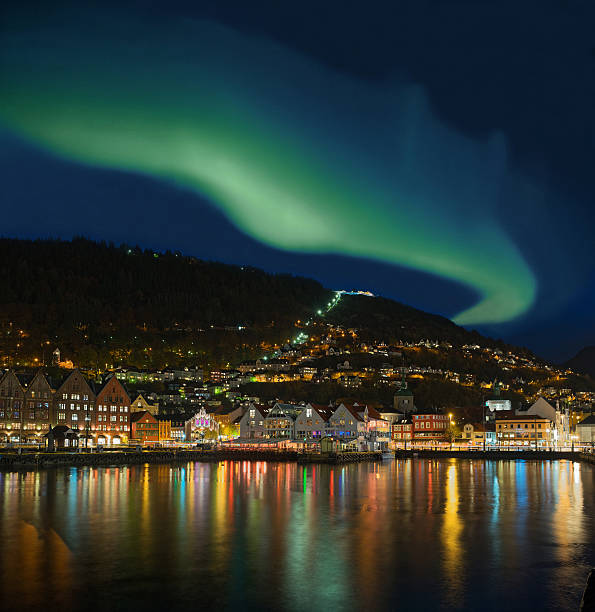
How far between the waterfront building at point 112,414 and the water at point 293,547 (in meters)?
65.6

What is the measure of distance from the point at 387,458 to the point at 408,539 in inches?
2991

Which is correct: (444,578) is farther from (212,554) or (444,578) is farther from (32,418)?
(32,418)

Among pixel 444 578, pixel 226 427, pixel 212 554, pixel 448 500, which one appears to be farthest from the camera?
→ pixel 226 427

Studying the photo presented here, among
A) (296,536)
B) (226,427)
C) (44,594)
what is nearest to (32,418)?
(226,427)

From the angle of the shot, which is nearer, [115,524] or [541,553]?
[541,553]

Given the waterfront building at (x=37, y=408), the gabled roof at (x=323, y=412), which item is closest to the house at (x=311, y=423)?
the gabled roof at (x=323, y=412)

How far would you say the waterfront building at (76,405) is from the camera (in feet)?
377

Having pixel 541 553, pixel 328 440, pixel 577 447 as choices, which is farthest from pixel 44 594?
pixel 577 447

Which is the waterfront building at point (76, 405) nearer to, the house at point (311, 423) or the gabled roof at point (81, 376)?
the gabled roof at point (81, 376)

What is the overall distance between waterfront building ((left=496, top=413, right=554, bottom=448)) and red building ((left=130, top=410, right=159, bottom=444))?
205ft

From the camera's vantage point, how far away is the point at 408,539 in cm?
3234

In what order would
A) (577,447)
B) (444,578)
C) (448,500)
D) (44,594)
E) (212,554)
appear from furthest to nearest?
(577,447), (448,500), (212,554), (444,578), (44,594)

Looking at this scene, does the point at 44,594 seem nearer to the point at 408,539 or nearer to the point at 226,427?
the point at 408,539

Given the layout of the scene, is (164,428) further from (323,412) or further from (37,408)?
(323,412)
